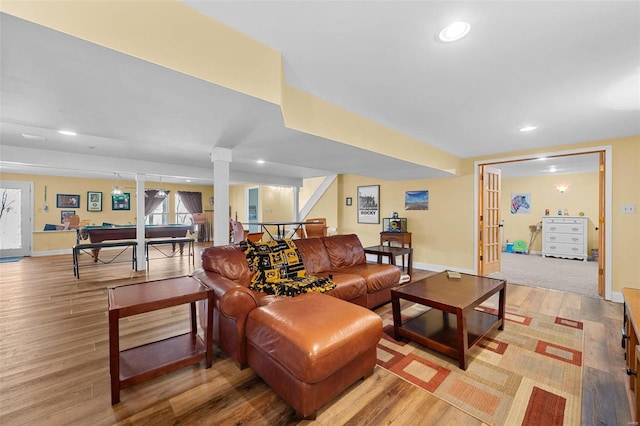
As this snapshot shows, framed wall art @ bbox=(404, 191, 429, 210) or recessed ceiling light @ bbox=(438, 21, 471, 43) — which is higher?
recessed ceiling light @ bbox=(438, 21, 471, 43)

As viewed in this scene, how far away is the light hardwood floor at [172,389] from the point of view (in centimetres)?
155

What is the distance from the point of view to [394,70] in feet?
6.57

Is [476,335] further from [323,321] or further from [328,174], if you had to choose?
[328,174]

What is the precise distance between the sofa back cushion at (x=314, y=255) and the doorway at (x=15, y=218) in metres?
8.63

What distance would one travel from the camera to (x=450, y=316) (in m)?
2.77

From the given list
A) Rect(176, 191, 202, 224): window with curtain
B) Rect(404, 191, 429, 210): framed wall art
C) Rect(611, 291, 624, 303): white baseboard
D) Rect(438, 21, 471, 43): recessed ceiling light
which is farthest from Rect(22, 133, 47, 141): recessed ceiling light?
Rect(611, 291, 624, 303): white baseboard

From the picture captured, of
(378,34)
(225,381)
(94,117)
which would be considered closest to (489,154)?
(378,34)

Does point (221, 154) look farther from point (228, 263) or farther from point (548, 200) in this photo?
point (548, 200)

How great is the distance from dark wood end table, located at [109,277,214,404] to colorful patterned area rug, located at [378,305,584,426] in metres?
1.50

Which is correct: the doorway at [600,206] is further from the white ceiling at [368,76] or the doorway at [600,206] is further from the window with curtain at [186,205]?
the window with curtain at [186,205]

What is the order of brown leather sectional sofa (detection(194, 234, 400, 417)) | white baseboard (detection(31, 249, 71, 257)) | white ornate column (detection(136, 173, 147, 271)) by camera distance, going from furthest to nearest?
white baseboard (detection(31, 249, 71, 257)), white ornate column (detection(136, 173, 147, 271)), brown leather sectional sofa (detection(194, 234, 400, 417))

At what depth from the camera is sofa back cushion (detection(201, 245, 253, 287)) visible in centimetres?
245

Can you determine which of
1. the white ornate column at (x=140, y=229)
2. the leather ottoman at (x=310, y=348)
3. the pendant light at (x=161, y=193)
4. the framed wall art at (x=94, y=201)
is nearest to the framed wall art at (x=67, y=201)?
the framed wall art at (x=94, y=201)

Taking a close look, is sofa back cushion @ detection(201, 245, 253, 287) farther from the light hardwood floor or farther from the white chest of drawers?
the white chest of drawers
